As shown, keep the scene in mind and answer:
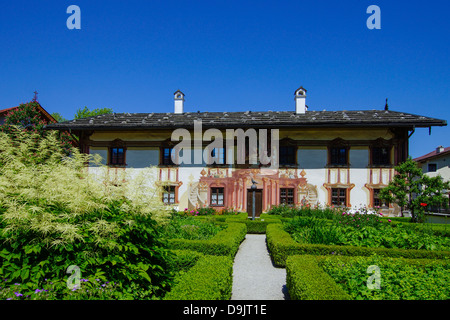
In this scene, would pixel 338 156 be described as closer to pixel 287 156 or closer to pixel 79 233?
pixel 287 156

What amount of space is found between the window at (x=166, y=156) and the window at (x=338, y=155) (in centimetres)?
1013

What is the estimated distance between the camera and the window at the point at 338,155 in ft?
62.1

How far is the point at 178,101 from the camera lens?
23000mm

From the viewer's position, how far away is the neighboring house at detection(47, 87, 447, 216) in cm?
1848

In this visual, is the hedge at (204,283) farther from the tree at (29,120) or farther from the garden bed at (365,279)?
the tree at (29,120)

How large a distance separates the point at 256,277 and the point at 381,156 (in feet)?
47.7

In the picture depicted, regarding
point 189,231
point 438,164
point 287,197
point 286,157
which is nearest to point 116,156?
point 286,157

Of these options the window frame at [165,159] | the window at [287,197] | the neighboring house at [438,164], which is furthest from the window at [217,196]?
the neighboring house at [438,164]

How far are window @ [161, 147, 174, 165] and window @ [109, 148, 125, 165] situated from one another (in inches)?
107

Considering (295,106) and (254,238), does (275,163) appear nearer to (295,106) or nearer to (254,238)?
(295,106)

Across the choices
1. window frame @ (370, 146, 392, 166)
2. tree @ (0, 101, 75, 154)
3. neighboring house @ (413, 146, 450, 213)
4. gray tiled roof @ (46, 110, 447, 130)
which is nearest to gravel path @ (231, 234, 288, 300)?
gray tiled roof @ (46, 110, 447, 130)

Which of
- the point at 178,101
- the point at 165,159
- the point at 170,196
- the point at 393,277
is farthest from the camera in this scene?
the point at 178,101

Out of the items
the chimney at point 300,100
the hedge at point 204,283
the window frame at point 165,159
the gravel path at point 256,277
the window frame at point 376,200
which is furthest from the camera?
the chimney at point 300,100
